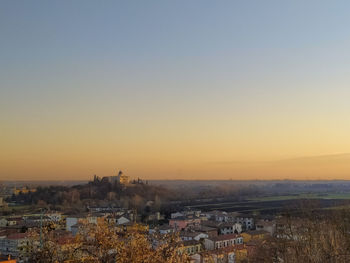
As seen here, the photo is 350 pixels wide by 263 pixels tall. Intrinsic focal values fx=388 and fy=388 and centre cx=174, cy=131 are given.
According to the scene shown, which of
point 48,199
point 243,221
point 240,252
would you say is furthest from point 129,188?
point 240,252

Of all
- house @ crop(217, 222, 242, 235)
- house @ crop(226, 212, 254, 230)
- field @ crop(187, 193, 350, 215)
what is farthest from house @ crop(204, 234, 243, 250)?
house @ crop(226, 212, 254, 230)

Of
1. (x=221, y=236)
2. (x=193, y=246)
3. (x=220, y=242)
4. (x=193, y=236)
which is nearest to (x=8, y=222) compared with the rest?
(x=193, y=236)

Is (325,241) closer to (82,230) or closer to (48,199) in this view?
(82,230)

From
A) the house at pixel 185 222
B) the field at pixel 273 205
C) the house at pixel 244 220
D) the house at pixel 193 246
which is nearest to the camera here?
the house at pixel 193 246

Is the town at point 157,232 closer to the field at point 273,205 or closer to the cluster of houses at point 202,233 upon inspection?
the cluster of houses at point 202,233

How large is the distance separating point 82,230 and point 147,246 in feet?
4.38

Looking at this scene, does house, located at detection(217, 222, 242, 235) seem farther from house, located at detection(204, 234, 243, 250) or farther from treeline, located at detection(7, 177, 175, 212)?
treeline, located at detection(7, 177, 175, 212)

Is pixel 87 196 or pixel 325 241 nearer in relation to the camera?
pixel 325 241

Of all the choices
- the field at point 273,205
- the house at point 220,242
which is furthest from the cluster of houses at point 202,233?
the field at point 273,205

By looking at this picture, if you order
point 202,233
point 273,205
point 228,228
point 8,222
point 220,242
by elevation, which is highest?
point 8,222

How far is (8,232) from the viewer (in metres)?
33.5

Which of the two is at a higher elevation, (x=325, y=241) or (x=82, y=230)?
(x=82, y=230)

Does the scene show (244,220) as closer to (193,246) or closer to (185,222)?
(185,222)

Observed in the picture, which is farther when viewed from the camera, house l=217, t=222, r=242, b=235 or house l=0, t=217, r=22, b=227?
house l=0, t=217, r=22, b=227
